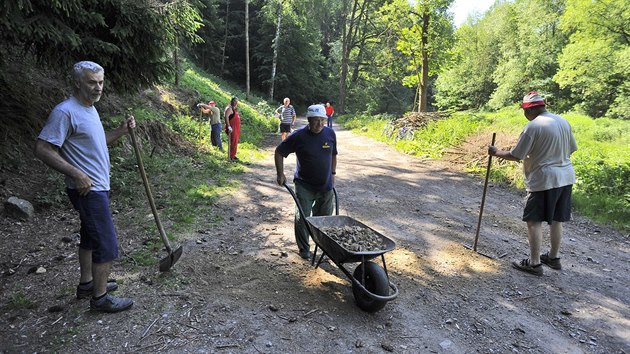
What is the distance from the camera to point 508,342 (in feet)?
11.3

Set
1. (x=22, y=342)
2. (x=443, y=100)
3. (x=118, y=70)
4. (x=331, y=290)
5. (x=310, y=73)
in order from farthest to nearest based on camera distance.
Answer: (x=443, y=100) < (x=310, y=73) < (x=118, y=70) < (x=331, y=290) < (x=22, y=342)

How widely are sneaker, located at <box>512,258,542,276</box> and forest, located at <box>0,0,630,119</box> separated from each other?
18.9 ft

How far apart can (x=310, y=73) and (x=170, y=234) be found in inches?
1441

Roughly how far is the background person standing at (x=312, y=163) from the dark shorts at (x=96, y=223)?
1.90 meters

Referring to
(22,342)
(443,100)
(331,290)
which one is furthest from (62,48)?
(443,100)

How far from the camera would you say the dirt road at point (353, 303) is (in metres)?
3.17

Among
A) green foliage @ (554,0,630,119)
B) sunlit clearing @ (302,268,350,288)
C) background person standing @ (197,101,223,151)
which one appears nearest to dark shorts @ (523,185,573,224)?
sunlit clearing @ (302,268,350,288)

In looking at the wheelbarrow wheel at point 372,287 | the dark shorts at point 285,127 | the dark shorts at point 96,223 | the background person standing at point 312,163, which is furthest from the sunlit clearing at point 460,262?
the dark shorts at point 285,127

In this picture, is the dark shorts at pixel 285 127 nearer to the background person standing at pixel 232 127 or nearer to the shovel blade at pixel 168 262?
the background person standing at pixel 232 127

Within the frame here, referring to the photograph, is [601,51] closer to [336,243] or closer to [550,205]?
[550,205]

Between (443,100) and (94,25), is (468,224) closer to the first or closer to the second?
(94,25)

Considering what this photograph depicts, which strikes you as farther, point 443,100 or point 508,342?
point 443,100

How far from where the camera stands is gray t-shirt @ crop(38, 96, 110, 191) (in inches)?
112

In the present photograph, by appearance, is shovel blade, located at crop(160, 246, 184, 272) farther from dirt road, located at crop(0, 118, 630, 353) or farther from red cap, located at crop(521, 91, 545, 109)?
red cap, located at crop(521, 91, 545, 109)
